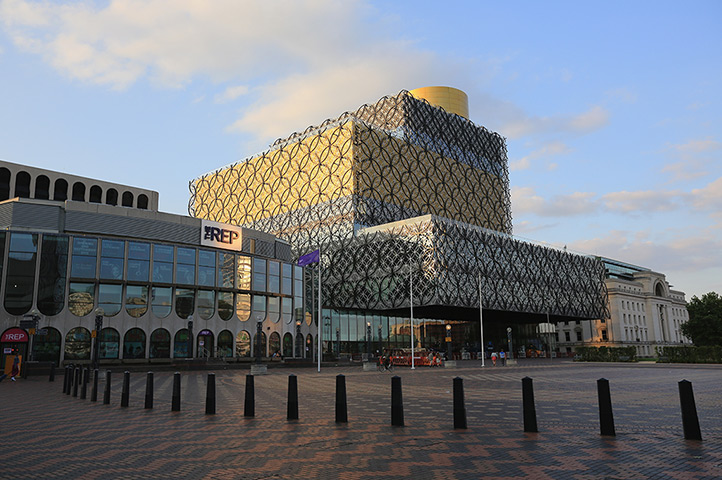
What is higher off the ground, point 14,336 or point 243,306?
point 243,306

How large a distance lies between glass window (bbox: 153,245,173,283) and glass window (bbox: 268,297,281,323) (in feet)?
42.7

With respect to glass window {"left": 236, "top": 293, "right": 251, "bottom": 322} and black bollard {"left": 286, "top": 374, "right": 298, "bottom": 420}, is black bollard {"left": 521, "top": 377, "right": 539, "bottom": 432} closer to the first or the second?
black bollard {"left": 286, "top": 374, "right": 298, "bottom": 420}

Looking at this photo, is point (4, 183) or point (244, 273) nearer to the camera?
point (244, 273)

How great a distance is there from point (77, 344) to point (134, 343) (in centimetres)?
489

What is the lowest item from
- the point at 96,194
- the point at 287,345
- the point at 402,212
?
the point at 287,345

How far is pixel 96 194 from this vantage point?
78.5 meters

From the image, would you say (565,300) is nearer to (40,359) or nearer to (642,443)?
(40,359)

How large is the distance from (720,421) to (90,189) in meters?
81.0

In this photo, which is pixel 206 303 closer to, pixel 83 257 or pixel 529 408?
pixel 83 257

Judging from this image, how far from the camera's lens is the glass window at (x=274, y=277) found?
209 feet

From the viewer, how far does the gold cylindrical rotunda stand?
121562 mm

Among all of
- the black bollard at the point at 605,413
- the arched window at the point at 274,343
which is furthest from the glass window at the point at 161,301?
the black bollard at the point at 605,413

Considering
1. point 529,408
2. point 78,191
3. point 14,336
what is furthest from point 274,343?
→ point 529,408

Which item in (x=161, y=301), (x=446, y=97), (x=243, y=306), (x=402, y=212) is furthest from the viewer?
(x=446, y=97)
